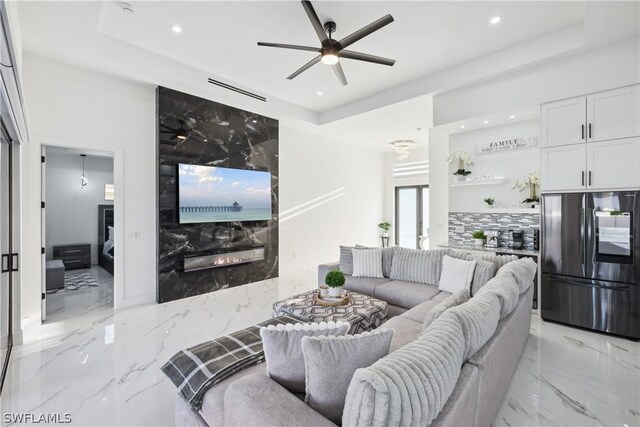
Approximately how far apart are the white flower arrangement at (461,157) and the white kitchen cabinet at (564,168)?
126cm

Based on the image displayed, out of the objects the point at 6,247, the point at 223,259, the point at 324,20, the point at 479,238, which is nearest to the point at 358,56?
the point at 324,20

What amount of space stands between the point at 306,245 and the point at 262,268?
4.72 ft

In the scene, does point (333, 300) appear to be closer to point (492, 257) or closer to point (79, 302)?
point (492, 257)

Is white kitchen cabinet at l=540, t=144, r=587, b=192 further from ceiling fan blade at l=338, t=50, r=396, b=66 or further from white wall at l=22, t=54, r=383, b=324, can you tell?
white wall at l=22, t=54, r=383, b=324

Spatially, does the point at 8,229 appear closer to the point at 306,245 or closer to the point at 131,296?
the point at 131,296

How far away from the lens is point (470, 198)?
5180mm

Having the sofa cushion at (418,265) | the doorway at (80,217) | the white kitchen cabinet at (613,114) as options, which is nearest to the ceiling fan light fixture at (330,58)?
the sofa cushion at (418,265)

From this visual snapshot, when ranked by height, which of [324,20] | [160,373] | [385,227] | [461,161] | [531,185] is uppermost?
[324,20]

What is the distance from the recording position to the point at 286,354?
1.46 meters

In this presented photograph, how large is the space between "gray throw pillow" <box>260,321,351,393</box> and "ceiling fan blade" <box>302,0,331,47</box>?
8.76 feet

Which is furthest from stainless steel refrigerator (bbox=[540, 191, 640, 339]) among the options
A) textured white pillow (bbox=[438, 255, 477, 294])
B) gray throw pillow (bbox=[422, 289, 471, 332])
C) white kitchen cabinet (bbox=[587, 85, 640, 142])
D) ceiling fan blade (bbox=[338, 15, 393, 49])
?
ceiling fan blade (bbox=[338, 15, 393, 49])

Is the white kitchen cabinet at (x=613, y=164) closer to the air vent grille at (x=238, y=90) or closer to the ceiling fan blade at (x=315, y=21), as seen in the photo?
the ceiling fan blade at (x=315, y=21)

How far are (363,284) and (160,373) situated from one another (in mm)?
2479

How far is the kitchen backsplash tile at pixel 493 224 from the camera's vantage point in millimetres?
4574
